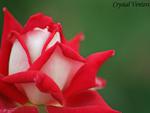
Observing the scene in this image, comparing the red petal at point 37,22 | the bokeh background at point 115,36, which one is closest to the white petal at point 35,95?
the red petal at point 37,22

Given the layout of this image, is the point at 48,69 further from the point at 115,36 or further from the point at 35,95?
the point at 115,36

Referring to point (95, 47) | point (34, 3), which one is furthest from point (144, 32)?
point (34, 3)

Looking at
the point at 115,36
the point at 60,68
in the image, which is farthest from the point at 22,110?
the point at 115,36

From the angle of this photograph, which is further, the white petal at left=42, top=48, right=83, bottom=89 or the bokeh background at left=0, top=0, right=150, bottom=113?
the bokeh background at left=0, top=0, right=150, bottom=113

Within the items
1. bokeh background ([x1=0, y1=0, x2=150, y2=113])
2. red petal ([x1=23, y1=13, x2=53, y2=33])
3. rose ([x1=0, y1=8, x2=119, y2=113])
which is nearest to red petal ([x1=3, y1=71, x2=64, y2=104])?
rose ([x1=0, y1=8, x2=119, y2=113])

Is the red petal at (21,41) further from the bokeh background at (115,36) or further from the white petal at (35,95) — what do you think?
the bokeh background at (115,36)

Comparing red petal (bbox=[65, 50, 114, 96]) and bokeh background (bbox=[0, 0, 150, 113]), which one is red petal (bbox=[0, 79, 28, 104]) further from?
bokeh background (bbox=[0, 0, 150, 113])

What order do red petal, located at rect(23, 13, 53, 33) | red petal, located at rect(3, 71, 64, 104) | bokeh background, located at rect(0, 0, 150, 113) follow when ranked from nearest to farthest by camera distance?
red petal, located at rect(3, 71, 64, 104) → red petal, located at rect(23, 13, 53, 33) → bokeh background, located at rect(0, 0, 150, 113)
